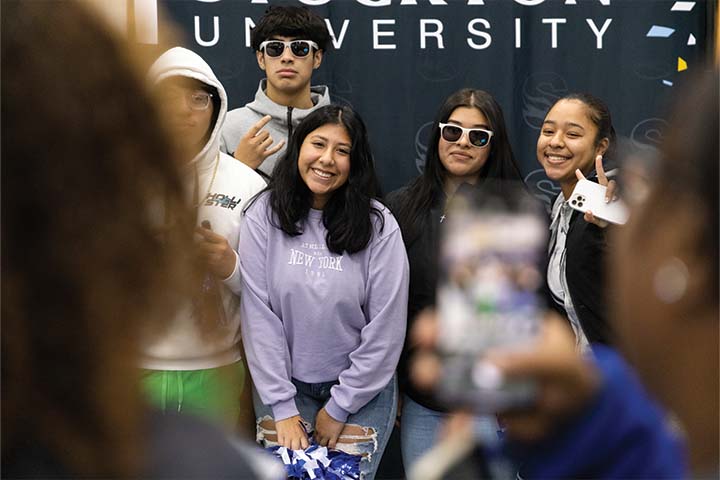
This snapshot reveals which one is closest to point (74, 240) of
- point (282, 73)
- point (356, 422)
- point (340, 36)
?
point (356, 422)

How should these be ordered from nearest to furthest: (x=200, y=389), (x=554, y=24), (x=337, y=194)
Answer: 1. (x=200, y=389)
2. (x=337, y=194)
3. (x=554, y=24)

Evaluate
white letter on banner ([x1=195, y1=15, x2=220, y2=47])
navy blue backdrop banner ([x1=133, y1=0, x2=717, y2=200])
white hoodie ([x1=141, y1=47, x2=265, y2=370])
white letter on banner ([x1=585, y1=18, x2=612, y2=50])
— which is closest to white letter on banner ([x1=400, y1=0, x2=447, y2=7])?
navy blue backdrop banner ([x1=133, y1=0, x2=717, y2=200])

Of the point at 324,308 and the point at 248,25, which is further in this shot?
the point at 248,25

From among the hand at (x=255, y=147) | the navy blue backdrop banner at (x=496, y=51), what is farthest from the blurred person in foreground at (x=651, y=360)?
the navy blue backdrop banner at (x=496, y=51)

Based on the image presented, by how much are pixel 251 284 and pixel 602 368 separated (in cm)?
199

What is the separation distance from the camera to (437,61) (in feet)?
10.8

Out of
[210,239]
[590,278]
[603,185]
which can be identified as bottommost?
[590,278]

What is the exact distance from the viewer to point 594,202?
99.2 inches

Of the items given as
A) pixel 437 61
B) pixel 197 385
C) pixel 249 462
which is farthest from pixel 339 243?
pixel 249 462

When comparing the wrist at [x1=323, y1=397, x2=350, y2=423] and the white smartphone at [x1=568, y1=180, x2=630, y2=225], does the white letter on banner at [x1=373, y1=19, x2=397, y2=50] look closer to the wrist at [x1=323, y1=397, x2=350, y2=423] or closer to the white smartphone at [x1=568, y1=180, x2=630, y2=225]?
the white smartphone at [x1=568, y1=180, x2=630, y2=225]

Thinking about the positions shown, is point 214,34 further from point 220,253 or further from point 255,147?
point 220,253

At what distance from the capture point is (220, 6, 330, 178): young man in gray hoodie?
9.80 ft

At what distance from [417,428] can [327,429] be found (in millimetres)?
311

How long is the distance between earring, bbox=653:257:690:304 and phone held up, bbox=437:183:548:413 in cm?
9
